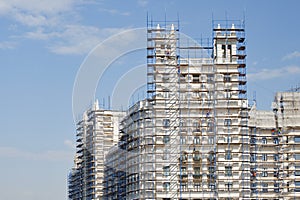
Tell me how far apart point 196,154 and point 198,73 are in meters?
6.77

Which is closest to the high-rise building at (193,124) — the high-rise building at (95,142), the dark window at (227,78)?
the dark window at (227,78)

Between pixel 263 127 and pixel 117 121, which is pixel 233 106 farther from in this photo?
pixel 117 121

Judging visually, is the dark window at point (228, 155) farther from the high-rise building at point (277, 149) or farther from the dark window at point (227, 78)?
the dark window at point (227, 78)

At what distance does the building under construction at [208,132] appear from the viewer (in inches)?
2077

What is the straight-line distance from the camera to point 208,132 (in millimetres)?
54000

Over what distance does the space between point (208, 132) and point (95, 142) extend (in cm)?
2198

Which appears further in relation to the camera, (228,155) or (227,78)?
(227,78)

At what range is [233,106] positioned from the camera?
53344 millimetres

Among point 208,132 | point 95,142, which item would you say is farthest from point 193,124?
point 95,142

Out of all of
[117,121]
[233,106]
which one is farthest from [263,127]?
[117,121]

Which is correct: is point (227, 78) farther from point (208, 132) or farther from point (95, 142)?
point (95, 142)

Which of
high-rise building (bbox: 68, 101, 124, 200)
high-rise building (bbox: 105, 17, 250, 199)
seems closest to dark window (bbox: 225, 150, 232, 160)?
high-rise building (bbox: 105, 17, 250, 199)

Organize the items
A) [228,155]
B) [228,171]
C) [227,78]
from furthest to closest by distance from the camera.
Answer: [227,78]
[228,155]
[228,171]

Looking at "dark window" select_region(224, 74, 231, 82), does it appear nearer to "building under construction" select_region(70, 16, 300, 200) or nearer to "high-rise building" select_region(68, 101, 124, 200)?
"building under construction" select_region(70, 16, 300, 200)
